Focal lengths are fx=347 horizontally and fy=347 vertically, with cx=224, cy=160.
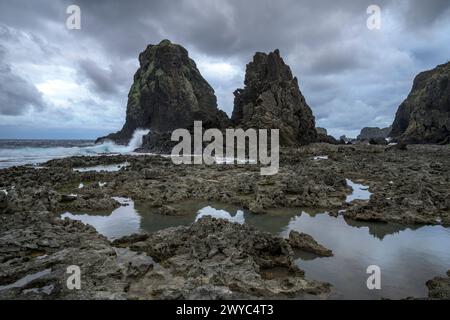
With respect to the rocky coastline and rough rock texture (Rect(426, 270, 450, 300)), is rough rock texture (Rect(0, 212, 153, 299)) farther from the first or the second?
→ rough rock texture (Rect(426, 270, 450, 300))

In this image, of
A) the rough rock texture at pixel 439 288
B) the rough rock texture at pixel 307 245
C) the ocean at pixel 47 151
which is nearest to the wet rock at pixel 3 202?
the rough rock texture at pixel 307 245

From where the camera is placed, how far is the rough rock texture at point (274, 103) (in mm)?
66438

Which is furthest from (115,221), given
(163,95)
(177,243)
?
(163,95)

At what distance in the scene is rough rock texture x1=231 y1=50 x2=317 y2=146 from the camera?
66.4 m

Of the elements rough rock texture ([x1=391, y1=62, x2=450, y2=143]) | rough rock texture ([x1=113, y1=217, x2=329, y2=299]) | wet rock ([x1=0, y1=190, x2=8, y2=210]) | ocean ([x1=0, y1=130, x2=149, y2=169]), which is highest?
rough rock texture ([x1=391, y1=62, x2=450, y2=143])

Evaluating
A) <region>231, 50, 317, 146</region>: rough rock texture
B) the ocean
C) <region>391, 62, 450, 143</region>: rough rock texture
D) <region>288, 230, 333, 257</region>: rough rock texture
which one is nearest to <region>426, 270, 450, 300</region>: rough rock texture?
<region>288, 230, 333, 257</region>: rough rock texture

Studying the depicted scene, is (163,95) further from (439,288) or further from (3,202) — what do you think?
(439,288)

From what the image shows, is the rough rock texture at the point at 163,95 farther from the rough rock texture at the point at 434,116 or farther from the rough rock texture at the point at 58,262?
the rough rock texture at the point at 58,262

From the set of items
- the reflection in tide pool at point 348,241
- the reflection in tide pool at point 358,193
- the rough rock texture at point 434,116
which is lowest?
the reflection in tide pool at point 348,241

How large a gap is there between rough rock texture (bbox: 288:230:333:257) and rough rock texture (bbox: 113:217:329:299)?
1315 millimetres

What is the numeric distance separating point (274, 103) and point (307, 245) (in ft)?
195

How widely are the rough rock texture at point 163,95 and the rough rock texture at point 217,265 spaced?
95.8m

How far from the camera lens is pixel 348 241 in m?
13.3
